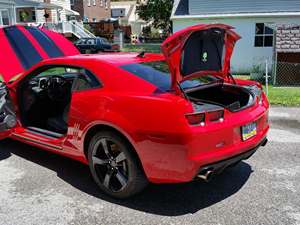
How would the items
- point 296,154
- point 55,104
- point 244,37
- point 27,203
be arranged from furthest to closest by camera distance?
1. point 244,37
2. point 55,104
3. point 296,154
4. point 27,203

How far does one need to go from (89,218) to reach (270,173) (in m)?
2.28

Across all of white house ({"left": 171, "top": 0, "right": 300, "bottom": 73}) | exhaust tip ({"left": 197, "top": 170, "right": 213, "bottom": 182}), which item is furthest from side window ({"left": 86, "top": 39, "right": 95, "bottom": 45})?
exhaust tip ({"left": 197, "top": 170, "right": 213, "bottom": 182})

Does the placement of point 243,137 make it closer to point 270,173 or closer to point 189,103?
point 189,103

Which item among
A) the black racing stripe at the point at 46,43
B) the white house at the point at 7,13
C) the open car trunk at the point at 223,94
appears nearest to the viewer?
the open car trunk at the point at 223,94

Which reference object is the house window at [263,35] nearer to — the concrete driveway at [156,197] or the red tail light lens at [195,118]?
the concrete driveway at [156,197]

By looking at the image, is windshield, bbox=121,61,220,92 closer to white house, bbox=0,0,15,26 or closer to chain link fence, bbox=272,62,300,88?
chain link fence, bbox=272,62,300,88

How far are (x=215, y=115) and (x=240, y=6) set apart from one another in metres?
15.0

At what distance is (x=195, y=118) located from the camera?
3.25 metres

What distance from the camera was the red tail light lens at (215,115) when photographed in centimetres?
332

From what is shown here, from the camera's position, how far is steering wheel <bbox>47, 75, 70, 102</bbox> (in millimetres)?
5395

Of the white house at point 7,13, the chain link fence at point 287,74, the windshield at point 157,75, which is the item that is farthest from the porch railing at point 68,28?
the windshield at point 157,75

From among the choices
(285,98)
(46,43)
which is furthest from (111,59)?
(285,98)

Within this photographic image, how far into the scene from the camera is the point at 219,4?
680 inches

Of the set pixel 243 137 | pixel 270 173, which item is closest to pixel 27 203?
pixel 243 137
